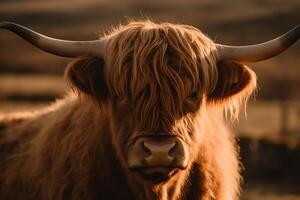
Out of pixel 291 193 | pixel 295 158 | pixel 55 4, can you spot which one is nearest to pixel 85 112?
pixel 291 193

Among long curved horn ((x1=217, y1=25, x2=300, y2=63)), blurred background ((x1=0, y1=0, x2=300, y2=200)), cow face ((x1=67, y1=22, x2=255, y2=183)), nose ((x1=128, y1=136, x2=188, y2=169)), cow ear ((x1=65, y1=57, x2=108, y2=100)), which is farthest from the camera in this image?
blurred background ((x1=0, y1=0, x2=300, y2=200))

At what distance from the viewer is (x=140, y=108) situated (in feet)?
17.5

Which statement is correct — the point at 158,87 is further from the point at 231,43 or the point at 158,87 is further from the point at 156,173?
the point at 231,43

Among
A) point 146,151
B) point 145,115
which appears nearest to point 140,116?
point 145,115

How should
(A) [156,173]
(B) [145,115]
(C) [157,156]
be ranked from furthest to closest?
(B) [145,115] < (A) [156,173] < (C) [157,156]

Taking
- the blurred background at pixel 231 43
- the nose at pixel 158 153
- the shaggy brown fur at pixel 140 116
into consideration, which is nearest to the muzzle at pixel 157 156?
the nose at pixel 158 153

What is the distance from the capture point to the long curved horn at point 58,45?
5.52m

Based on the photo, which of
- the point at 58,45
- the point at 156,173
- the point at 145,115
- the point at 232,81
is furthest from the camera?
the point at 232,81

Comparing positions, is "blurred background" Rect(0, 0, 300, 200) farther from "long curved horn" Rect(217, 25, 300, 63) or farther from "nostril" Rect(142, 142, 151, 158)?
"nostril" Rect(142, 142, 151, 158)

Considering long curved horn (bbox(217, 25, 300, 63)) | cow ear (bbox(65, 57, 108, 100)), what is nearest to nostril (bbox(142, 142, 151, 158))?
cow ear (bbox(65, 57, 108, 100))

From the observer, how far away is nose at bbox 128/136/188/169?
495 cm

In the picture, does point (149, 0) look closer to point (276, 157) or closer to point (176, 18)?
point (176, 18)

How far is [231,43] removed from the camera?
37.4 metres

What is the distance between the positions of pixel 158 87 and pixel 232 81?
0.68 m
